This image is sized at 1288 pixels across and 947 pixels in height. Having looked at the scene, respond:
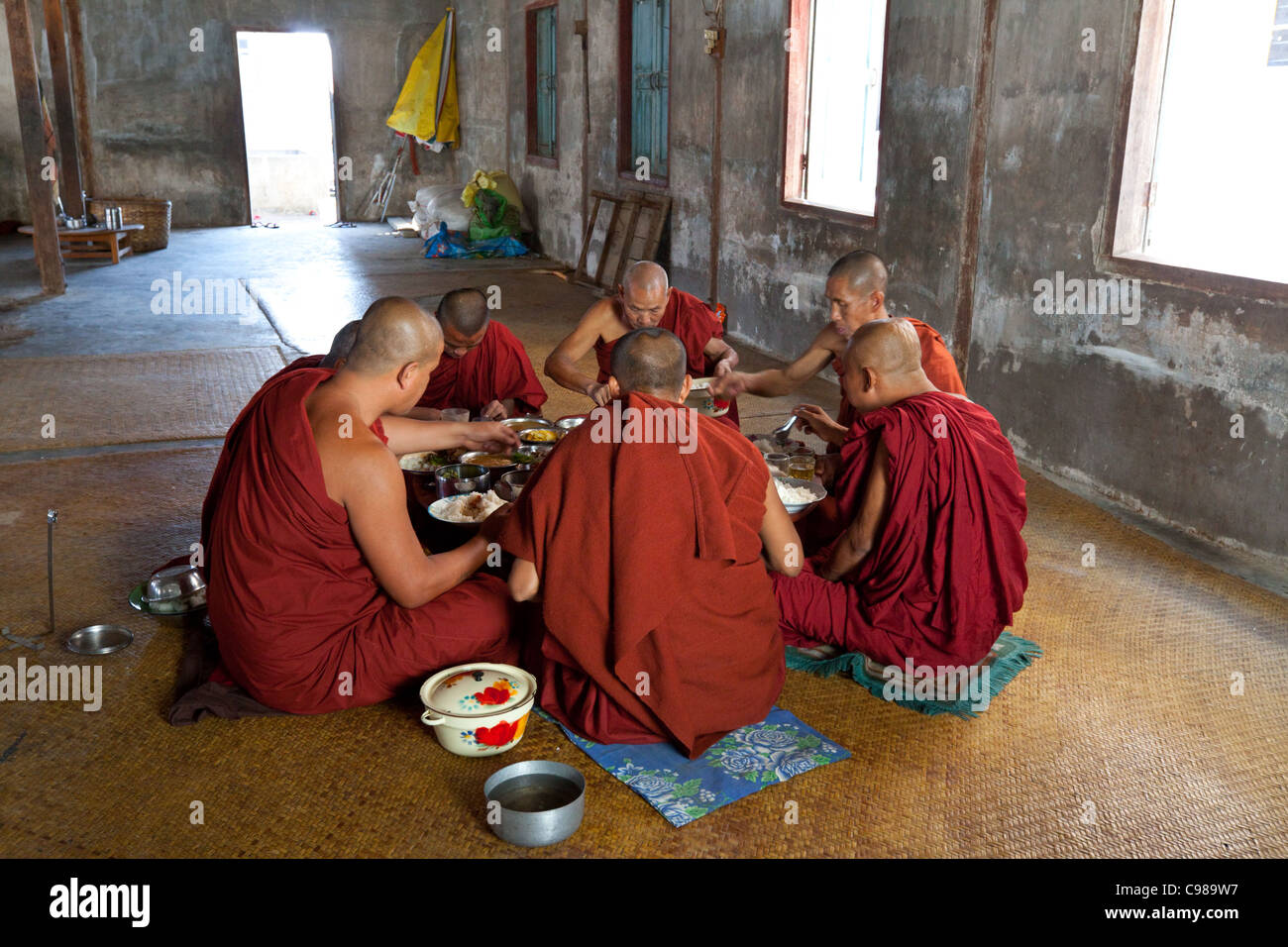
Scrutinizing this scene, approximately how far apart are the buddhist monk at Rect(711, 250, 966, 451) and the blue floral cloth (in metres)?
1.31

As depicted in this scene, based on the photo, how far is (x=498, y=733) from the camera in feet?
10.5

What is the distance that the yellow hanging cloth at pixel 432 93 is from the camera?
681 inches

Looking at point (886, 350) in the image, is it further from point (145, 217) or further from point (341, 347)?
point (145, 217)

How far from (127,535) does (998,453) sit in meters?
3.87

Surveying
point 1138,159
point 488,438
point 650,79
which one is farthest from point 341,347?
point 650,79

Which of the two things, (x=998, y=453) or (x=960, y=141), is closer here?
(x=998, y=453)

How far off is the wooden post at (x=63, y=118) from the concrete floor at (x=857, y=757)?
973cm

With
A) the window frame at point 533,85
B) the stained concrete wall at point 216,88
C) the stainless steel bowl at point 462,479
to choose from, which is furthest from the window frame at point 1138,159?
the stained concrete wall at point 216,88

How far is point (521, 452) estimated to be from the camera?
4246mm

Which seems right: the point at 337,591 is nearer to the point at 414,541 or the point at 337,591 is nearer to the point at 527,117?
the point at 414,541

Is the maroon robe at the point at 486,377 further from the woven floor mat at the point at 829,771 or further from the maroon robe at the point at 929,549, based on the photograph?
the maroon robe at the point at 929,549

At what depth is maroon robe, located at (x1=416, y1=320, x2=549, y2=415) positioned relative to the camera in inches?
203

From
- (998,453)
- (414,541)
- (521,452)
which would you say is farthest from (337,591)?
(998,453)
